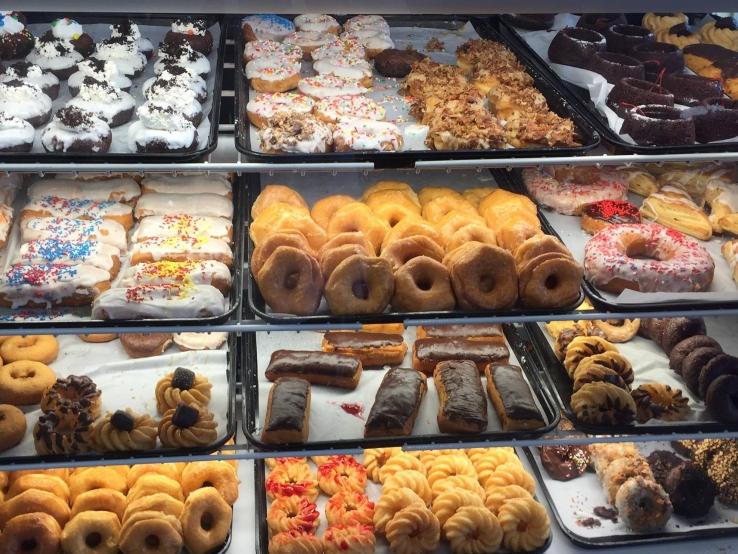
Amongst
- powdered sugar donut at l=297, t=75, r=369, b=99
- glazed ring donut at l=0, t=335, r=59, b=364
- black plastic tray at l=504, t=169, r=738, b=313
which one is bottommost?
glazed ring donut at l=0, t=335, r=59, b=364

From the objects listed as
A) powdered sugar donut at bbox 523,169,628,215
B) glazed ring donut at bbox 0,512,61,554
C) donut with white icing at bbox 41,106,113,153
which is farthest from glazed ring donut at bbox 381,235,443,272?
glazed ring donut at bbox 0,512,61,554

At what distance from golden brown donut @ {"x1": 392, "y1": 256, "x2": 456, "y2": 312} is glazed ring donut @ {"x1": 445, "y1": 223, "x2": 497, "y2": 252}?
24 centimetres

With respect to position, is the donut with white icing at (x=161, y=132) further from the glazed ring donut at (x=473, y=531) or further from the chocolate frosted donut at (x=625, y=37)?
the chocolate frosted donut at (x=625, y=37)

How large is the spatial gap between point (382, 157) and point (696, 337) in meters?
1.63

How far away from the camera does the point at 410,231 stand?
3107 millimetres

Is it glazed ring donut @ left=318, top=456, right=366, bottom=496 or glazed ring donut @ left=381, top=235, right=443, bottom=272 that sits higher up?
glazed ring donut @ left=381, top=235, right=443, bottom=272

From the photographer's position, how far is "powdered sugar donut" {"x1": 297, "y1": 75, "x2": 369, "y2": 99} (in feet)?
11.0

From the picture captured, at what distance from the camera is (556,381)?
3350 millimetres

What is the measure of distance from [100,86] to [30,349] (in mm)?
1103

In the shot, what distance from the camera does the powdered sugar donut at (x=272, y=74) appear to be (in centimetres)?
338

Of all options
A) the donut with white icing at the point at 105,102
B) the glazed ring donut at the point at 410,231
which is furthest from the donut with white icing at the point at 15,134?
the glazed ring donut at the point at 410,231

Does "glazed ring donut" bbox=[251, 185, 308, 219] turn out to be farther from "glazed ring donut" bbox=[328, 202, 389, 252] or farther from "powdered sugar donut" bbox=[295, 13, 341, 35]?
"powdered sugar donut" bbox=[295, 13, 341, 35]

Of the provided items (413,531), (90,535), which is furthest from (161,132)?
(413,531)

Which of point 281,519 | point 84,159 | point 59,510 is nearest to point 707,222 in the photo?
point 281,519
